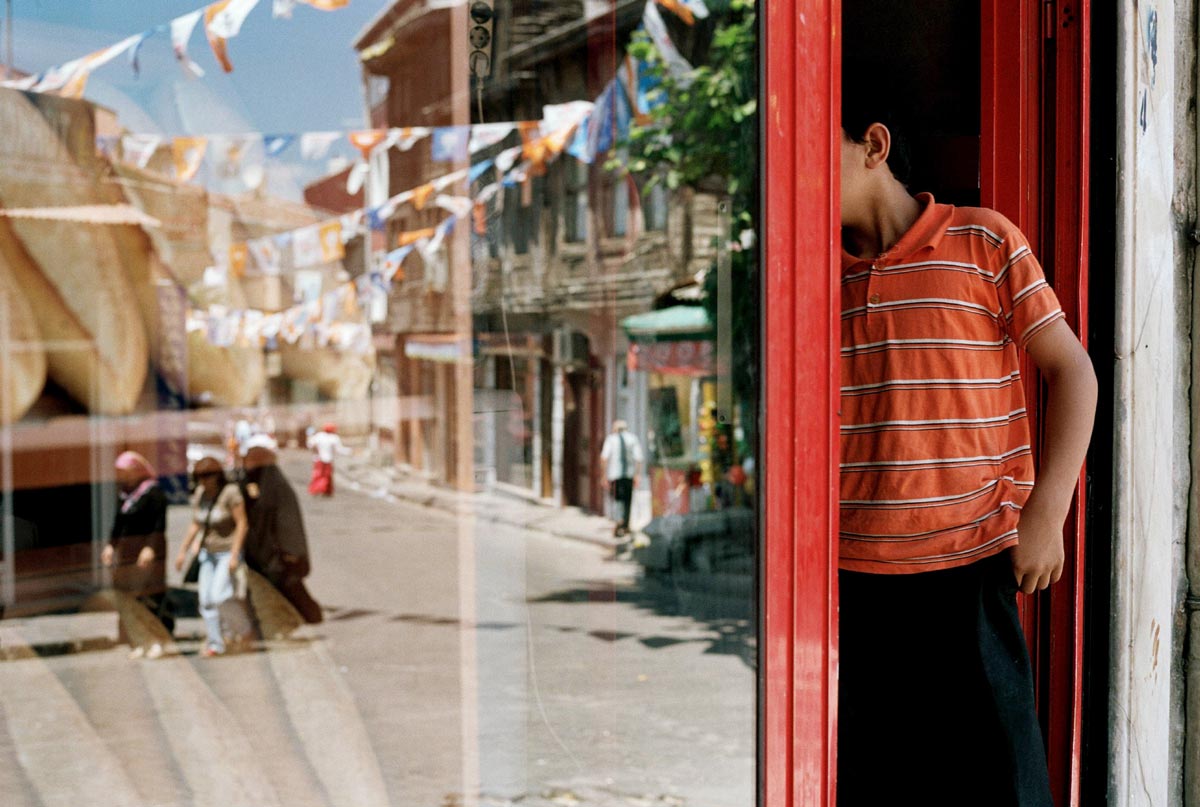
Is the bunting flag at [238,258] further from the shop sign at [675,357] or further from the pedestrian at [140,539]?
the shop sign at [675,357]

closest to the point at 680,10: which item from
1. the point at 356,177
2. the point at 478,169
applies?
the point at 478,169

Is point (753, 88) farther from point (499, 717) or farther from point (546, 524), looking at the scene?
point (499, 717)

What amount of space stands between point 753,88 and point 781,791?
0.86m

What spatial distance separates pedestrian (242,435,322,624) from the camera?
16.6ft

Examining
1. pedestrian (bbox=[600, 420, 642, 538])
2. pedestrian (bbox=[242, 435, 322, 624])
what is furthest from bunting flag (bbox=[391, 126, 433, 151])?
pedestrian (bbox=[600, 420, 642, 538])

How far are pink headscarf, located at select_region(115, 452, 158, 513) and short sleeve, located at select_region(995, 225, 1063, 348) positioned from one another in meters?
4.68

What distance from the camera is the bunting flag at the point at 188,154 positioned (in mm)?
4527

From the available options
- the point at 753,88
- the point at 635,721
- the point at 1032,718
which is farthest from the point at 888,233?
the point at 635,721

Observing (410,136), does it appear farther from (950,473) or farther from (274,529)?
(950,473)

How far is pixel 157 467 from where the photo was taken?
5.24 metres

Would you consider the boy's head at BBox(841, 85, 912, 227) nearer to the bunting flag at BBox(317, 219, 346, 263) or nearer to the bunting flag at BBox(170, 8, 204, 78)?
the bunting flag at BBox(170, 8, 204, 78)

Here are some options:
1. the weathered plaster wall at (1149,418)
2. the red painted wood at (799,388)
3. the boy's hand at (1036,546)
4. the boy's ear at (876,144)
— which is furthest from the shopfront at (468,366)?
the boy's hand at (1036,546)

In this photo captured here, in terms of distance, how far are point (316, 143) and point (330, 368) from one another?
5.73ft

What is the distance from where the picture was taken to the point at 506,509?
310cm
